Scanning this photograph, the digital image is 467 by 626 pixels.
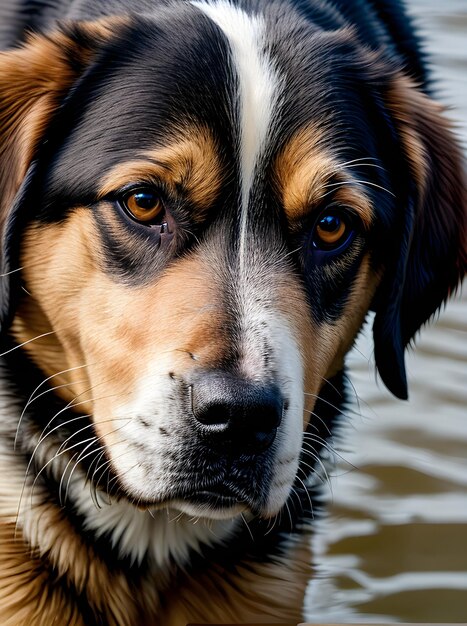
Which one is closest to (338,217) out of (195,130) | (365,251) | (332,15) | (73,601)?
(365,251)

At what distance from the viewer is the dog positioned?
3209 millimetres

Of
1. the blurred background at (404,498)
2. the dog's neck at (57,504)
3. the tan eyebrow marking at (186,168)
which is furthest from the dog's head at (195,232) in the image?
the blurred background at (404,498)

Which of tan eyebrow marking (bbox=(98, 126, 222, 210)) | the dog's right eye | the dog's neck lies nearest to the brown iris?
tan eyebrow marking (bbox=(98, 126, 222, 210))

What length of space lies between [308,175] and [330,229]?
0.21m

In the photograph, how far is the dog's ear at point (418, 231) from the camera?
3918mm

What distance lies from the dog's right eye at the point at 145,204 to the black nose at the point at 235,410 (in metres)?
0.60

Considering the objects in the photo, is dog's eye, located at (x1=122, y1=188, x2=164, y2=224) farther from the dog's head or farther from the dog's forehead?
the dog's forehead

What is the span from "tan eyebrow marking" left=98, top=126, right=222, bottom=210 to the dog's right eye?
4 cm

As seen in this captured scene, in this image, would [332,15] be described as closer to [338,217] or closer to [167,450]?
[338,217]

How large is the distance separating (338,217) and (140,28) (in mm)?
853

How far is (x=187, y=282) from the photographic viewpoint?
3.30 meters

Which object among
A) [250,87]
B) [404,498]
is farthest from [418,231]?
[404,498]

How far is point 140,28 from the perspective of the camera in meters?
3.66

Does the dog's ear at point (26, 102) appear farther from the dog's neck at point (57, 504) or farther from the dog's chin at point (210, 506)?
the dog's chin at point (210, 506)
